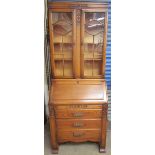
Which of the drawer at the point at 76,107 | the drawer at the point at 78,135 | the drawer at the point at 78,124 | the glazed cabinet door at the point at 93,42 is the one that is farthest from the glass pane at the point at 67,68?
the drawer at the point at 78,135

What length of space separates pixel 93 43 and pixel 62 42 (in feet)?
1.02

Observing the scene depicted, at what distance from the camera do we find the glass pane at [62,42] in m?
1.92

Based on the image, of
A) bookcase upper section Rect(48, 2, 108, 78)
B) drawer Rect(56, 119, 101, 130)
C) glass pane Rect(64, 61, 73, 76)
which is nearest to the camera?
bookcase upper section Rect(48, 2, 108, 78)

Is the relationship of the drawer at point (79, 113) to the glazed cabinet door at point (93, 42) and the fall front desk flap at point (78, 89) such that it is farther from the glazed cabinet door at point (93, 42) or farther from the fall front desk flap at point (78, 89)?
the glazed cabinet door at point (93, 42)

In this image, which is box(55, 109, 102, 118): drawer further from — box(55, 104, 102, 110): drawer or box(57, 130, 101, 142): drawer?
box(57, 130, 101, 142): drawer

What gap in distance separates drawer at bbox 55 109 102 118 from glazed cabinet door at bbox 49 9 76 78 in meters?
0.38

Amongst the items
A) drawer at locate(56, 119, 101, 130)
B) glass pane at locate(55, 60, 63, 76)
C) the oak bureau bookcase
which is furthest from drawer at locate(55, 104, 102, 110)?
glass pane at locate(55, 60, 63, 76)

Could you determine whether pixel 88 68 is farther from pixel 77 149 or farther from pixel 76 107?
pixel 77 149

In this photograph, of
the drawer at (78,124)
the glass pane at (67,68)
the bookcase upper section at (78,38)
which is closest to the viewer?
the bookcase upper section at (78,38)

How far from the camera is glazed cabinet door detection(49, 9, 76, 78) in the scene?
1903mm

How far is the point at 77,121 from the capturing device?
198 cm
